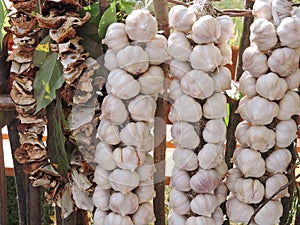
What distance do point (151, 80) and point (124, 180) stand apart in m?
0.13

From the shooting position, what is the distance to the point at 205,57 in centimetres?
63

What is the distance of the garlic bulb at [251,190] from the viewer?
677 millimetres

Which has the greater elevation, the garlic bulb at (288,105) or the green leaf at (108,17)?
the green leaf at (108,17)

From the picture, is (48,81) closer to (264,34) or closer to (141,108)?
(141,108)

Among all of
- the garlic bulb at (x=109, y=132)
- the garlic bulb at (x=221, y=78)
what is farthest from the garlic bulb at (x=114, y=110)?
the garlic bulb at (x=221, y=78)

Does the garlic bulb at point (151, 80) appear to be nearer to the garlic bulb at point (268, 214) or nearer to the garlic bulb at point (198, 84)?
the garlic bulb at point (198, 84)

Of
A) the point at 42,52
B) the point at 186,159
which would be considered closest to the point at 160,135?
the point at 186,159

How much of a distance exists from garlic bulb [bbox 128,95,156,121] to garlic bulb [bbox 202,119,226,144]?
0.07m

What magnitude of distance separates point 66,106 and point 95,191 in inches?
4.7

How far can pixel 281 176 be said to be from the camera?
0.68 metres

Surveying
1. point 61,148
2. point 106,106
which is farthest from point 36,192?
point 106,106

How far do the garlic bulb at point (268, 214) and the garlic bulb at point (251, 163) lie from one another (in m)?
0.04

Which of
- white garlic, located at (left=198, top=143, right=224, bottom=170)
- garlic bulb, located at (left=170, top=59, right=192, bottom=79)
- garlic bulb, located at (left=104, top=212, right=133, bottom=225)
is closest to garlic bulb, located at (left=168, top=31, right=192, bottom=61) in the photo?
garlic bulb, located at (left=170, top=59, right=192, bottom=79)

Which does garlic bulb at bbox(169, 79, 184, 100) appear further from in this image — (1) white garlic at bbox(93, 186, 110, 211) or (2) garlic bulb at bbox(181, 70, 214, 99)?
(1) white garlic at bbox(93, 186, 110, 211)
